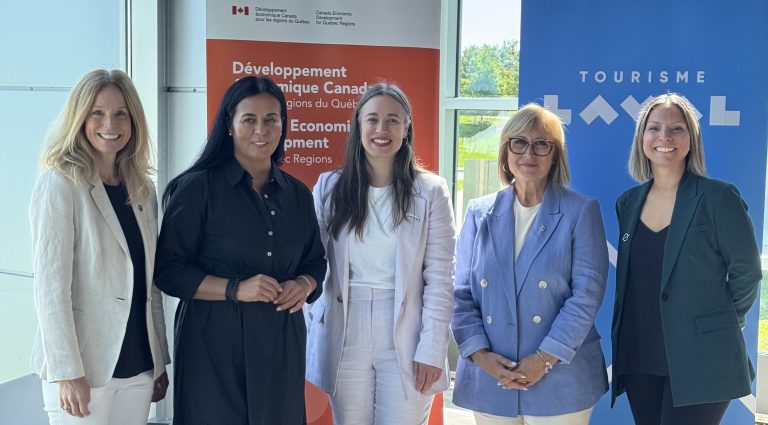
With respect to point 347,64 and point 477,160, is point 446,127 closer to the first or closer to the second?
point 477,160

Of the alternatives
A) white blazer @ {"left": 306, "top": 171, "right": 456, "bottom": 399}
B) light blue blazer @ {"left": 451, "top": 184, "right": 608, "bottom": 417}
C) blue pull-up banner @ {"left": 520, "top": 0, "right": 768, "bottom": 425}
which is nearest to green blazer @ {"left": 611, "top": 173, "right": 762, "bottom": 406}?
light blue blazer @ {"left": 451, "top": 184, "right": 608, "bottom": 417}

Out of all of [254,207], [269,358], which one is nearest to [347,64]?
[254,207]

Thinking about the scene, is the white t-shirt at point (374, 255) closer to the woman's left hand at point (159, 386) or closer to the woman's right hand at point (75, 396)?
the woman's left hand at point (159, 386)

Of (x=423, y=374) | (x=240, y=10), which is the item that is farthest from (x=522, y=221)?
(x=240, y=10)

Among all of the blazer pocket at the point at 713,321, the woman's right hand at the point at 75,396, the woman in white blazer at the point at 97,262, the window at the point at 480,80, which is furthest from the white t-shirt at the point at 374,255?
the window at the point at 480,80

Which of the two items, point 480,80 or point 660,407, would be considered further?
point 480,80

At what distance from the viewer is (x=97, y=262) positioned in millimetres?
2229

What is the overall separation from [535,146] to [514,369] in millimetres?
786

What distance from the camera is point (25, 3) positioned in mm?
3857

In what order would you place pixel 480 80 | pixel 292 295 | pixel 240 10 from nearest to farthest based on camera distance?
pixel 292 295, pixel 240 10, pixel 480 80

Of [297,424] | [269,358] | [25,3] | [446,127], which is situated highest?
[25,3]

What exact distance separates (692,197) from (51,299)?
82.2 inches

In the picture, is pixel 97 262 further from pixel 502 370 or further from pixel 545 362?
pixel 545 362

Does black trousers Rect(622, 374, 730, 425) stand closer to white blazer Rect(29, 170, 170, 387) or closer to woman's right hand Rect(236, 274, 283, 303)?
woman's right hand Rect(236, 274, 283, 303)
